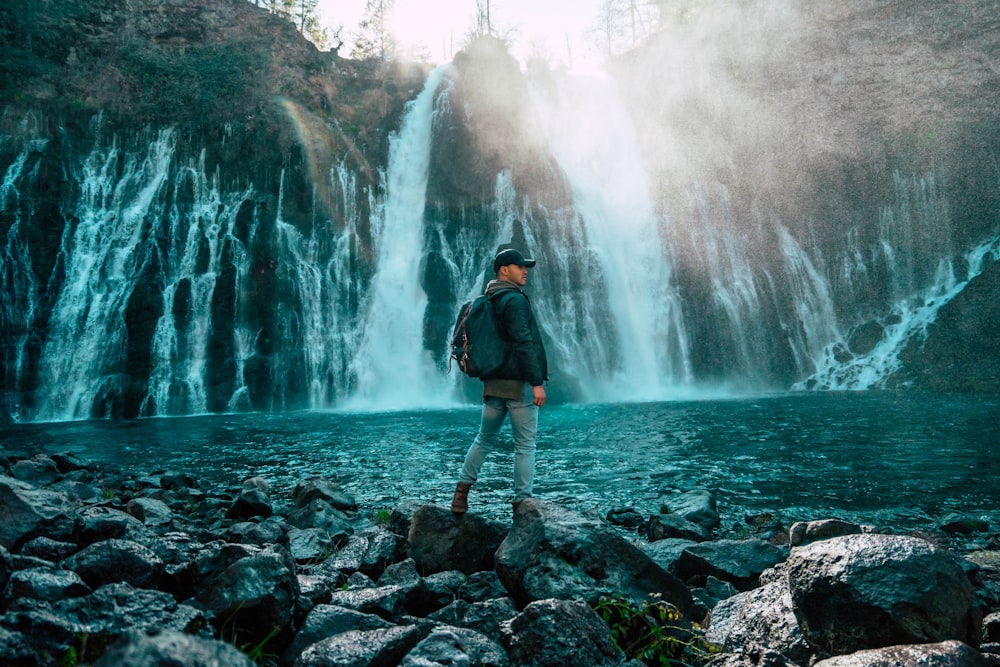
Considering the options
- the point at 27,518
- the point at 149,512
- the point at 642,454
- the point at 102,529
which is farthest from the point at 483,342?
the point at 642,454

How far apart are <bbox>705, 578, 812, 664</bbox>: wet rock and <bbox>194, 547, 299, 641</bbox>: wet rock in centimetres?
227

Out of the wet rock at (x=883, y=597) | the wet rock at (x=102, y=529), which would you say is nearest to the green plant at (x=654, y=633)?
the wet rock at (x=883, y=597)

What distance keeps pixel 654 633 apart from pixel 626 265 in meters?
25.8

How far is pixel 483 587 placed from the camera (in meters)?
3.75

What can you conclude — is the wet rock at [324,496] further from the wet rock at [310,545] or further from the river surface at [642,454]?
the wet rock at [310,545]

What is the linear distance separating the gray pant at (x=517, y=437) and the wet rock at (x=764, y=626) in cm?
183

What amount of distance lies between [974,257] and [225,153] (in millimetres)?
37432

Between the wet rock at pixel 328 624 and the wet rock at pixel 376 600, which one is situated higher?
the wet rock at pixel 328 624

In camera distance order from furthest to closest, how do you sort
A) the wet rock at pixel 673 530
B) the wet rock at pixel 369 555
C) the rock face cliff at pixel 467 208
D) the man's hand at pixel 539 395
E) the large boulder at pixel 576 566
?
the rock face cliff at pixel 467 208, the wet rock at pixel 673 530, the man's hand at pixel 539 395, the wet rock at pixel 369 555, the large boulder at pixel 576 566

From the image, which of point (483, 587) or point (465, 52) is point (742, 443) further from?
point (465, 52)

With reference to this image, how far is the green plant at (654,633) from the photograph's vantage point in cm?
290

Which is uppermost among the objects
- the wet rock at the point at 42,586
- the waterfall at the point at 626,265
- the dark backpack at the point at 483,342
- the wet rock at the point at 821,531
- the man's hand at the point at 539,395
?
the waterfall at the point at 626,265

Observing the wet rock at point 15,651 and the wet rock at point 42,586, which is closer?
the wet rock at point 15,651

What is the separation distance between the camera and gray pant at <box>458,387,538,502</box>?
4.78 meters
